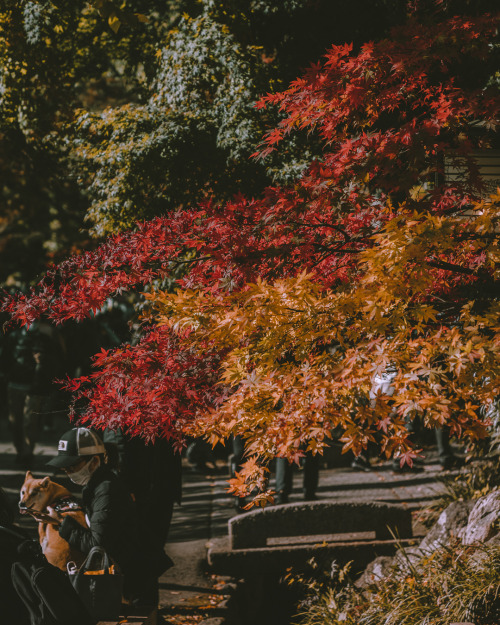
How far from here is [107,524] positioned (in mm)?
3660

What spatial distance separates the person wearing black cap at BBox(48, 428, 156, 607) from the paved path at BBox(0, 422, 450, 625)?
1.81 meters

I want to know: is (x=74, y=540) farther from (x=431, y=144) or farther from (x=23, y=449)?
(x=23, y=449)

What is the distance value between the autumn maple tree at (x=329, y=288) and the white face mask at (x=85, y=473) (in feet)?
0.84

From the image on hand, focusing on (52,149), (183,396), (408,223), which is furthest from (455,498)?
(52,149)

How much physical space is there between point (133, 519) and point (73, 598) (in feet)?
4.19

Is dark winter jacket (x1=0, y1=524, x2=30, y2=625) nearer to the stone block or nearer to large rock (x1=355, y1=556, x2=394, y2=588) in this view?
large rock (x1=355, y1=556, x2=394, y2=588)

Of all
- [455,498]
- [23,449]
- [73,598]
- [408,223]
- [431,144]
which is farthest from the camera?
[23,449]

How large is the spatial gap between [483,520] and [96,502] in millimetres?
3256

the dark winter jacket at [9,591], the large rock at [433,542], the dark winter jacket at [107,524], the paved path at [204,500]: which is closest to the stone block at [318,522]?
the large rock at [433,542]

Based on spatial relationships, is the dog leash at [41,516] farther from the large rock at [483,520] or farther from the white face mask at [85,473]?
the large rock at [483,520]

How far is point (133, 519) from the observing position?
12.6 ft

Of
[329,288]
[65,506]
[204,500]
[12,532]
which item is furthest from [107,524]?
[204,500]

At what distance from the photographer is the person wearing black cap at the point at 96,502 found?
366 cm

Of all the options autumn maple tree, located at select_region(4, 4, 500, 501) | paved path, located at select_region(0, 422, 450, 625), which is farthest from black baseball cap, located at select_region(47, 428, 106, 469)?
paved path, located at select_region(0, 422, 450, 625)
